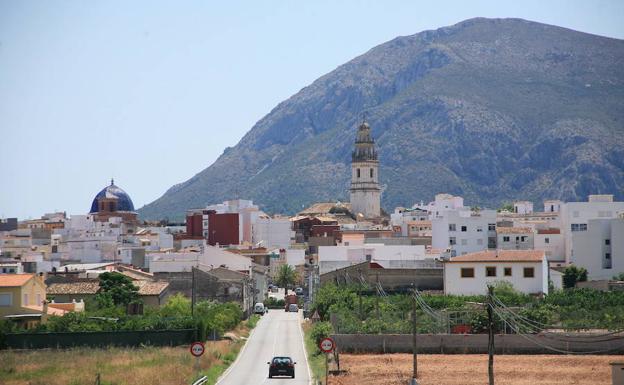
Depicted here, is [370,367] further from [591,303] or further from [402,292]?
[402,292]

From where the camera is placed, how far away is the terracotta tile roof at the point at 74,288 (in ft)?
305

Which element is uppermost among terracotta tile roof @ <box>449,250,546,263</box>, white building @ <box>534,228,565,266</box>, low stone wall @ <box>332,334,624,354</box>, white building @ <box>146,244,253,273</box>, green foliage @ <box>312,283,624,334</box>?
white building @ <box>534,228,565,266</box>

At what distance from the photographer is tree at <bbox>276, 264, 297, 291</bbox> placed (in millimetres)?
162500

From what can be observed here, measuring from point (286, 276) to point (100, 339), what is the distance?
307 feet

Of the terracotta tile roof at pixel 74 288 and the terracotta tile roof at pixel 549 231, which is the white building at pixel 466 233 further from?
the terracotta tile roof at pixel 74 288

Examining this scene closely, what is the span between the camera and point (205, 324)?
73688mm

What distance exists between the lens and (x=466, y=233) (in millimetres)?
141500

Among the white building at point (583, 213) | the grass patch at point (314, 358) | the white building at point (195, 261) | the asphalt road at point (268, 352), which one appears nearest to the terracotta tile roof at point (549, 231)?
the white building at point (583, 213)

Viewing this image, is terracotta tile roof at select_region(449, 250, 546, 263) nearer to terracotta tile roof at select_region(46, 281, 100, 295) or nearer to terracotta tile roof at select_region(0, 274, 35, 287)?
terracotta tile roof at select_region(46, 281, 100, 295)

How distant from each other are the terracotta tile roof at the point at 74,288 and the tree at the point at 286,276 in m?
66.2

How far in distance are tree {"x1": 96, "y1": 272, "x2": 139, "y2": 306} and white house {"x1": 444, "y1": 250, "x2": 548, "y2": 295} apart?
20.1m

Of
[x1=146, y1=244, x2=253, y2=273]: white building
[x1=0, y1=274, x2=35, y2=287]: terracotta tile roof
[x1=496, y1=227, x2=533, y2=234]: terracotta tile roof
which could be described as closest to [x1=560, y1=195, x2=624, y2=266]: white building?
[x1=496, y1=227, x2=533, y2=234]: terracotta tile roof

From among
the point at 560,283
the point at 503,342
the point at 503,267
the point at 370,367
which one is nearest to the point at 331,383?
the point at 370,367

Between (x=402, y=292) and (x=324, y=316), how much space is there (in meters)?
12.4
